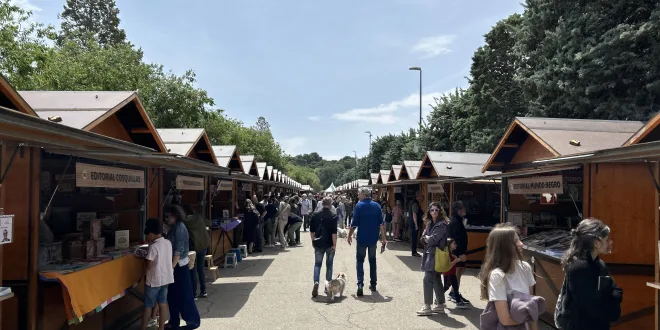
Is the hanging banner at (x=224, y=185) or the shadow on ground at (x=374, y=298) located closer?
the shadow on ground at (x=374, y=298)

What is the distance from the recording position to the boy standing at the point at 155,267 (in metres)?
5.93

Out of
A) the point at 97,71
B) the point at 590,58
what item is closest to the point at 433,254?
the point at 590,58

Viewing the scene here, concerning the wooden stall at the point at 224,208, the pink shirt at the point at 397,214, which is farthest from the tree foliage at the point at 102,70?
the pink shirt at the point at 397,214

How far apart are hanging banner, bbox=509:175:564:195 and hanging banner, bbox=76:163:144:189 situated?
254 inches

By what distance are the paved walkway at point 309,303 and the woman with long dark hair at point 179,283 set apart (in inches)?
19.6

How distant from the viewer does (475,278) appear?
441 inches

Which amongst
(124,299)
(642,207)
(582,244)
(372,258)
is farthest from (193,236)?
(642,207)

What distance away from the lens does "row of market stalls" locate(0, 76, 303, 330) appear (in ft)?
15.7

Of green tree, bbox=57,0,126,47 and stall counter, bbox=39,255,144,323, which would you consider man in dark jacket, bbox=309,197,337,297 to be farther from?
green tree, bbox=57,0,126,47

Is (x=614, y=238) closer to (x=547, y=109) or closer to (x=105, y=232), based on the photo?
(x=105, y=232)

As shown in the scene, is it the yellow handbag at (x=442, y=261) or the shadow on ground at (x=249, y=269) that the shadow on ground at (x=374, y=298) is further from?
the shadow on ground at (x=249, y=269)

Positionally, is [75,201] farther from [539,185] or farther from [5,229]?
[539,185]

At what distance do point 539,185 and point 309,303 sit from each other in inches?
170

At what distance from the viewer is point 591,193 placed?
21.8 feet
